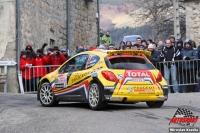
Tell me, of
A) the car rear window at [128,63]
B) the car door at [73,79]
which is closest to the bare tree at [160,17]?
the car door at [73,79]

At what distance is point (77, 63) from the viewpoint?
14.2 m

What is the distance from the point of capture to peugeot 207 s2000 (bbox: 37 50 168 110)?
12820 millimetres

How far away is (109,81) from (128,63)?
3.01ft

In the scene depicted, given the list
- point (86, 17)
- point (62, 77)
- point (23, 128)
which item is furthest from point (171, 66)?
point (86, 17)

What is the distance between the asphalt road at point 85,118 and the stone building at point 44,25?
6.07m

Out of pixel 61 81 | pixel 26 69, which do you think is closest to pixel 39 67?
pixel 26 69

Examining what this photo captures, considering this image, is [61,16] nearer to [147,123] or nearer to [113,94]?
[113,94]

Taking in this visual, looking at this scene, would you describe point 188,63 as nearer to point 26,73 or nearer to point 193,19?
point 26,73

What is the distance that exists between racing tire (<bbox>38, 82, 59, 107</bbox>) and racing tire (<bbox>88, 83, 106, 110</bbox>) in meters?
1.67

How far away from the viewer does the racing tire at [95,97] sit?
42.2ft

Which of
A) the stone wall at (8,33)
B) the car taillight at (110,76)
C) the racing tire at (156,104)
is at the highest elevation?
the stone wall at (8,33)

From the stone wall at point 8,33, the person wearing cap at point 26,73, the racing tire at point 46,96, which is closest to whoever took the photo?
the racing tire at point 46,96

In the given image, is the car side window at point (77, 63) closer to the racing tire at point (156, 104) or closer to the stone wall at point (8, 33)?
the racing tire at point (156, 104)

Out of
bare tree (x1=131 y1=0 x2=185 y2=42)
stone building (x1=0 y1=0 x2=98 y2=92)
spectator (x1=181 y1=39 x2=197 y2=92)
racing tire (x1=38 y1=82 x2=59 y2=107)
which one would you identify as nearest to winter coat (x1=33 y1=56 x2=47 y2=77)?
stone building (x1=0 y1=0 x2=98 y2=92)
